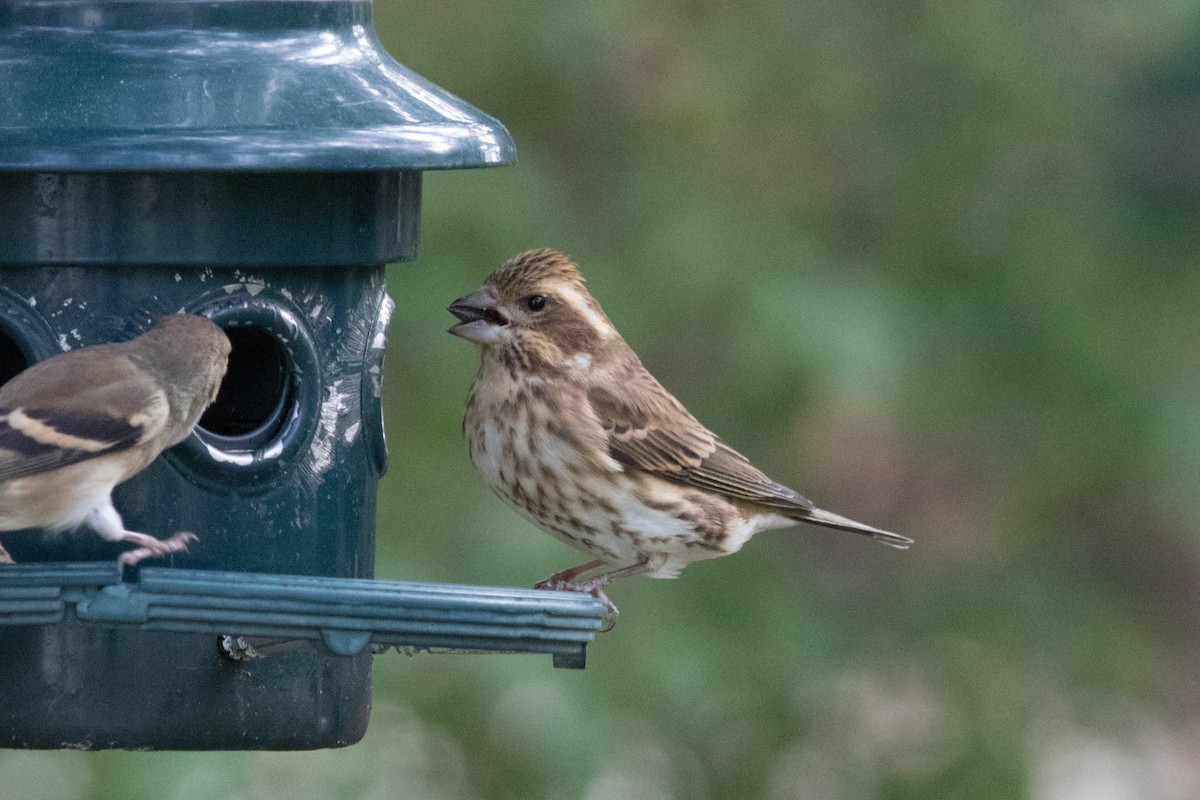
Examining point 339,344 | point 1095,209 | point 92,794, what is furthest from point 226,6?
point 1095,209

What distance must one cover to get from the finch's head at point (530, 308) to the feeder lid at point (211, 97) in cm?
94

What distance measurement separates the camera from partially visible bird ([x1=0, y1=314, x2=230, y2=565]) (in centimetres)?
450

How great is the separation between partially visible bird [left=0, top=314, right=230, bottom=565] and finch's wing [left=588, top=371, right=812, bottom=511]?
5.52 feet

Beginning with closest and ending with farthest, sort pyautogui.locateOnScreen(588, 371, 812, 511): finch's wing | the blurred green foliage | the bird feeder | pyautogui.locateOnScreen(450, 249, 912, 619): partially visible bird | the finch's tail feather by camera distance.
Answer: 1. the bird feeder
2. pyautogui.locateOnScreen(450, 249, 912, 619): partially visible bird
3. pyautogui.locateOnScreen(588, 371, 812, 511): finch's wing
4. the finch's tail feather
5. the blurred green foliage

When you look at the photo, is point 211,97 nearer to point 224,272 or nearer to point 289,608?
point 224,272

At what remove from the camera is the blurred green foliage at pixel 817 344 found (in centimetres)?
759

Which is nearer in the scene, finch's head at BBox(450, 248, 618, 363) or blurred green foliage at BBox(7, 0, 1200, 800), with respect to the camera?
finch's head at BBox(450, 248, 618, 363)

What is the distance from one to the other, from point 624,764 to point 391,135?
4.09 metres

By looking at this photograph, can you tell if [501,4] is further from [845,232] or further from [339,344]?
[339,344]

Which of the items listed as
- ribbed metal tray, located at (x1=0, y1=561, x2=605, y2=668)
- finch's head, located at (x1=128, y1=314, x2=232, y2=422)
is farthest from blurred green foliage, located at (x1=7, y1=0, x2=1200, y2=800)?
ribbed metal tray, located at (x1=0, y1=561, x2=605, y2=668)

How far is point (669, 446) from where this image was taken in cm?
627

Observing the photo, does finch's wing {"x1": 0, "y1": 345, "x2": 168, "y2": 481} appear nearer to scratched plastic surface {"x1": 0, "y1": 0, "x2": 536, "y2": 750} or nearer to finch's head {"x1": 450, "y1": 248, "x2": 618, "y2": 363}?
scratched plastic surface {"x1": 0, "y1": 0, "x2": 536, "y2": 750}

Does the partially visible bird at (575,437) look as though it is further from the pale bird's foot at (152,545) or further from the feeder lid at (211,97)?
the pale bird's foot at (152,545)

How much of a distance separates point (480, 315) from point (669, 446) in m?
0.77
